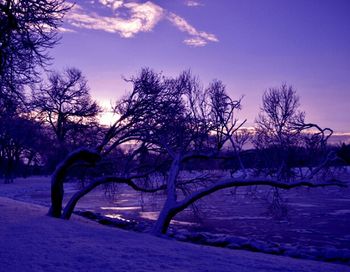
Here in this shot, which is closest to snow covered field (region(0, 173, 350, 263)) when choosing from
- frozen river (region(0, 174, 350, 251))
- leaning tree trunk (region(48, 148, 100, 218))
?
frozen river (region(0, 174, 350, 251))

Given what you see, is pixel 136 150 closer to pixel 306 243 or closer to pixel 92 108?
pixel 306 243

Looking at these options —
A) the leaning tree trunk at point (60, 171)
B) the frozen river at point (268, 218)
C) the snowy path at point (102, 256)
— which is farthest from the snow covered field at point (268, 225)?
the leaning tree trunk at point (60, 171)

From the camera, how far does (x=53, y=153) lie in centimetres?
2019

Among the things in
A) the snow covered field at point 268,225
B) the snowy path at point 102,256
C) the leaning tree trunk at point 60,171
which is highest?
the leaning tree trunk at point 60,171

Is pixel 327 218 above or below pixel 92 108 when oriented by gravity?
below

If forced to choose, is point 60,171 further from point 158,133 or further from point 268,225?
point 268,225

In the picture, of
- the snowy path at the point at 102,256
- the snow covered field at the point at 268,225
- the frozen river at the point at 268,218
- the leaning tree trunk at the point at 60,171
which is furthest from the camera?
the frozen river at the point at 268,218

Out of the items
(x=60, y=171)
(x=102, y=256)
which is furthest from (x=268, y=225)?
(x=102, y=256)

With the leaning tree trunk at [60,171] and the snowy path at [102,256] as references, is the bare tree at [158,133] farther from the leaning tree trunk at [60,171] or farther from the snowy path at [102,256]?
the snowy path at [102,256]

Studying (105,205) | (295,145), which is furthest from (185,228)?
(105,205)

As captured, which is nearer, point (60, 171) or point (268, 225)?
point (60, 171)

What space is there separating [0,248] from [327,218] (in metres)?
15.0

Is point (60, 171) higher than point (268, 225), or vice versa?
point (60, 171)

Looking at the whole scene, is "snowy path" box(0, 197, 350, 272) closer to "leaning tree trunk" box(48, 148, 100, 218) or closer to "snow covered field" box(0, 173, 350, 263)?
"snow covered field" box(0, 173, 350, 263)
